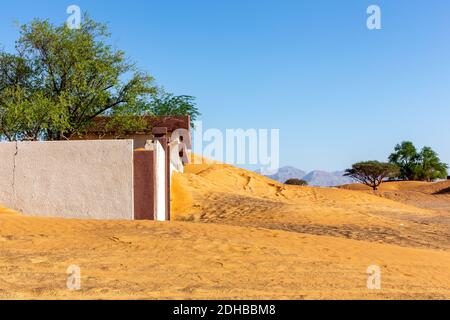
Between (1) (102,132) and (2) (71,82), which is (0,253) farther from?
(1) (102,132)

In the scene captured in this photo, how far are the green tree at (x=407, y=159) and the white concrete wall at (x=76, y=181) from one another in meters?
63.8

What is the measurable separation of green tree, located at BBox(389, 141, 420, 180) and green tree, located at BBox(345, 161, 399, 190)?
358 inches

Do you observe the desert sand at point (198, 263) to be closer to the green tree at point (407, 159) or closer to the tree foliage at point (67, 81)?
the tree foliage at point (67, 81)

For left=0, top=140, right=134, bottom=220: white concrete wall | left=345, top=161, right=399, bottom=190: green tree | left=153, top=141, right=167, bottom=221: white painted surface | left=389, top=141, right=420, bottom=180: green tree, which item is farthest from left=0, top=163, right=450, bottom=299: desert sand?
left=389, top=141, right=420, bottom=180: green tree

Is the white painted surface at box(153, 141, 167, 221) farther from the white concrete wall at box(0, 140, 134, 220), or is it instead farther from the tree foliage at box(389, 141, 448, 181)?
the tree foliage at box(389, 141, 448, 181)

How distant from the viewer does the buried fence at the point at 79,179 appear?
1371 centimetres

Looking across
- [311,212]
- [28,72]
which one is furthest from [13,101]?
[311,212]

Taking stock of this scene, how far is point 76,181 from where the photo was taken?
13.8 meters

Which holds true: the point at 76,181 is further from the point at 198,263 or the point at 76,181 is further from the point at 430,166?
the point at 430,166

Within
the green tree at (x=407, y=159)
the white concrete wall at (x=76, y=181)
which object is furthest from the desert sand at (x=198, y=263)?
the green tree at (x=407, y=159)

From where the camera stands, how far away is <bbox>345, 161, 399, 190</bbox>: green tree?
60562mm

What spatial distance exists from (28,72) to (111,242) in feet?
62.1

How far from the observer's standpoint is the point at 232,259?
8.92 meters

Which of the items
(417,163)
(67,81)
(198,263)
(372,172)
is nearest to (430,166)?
(417,163)
